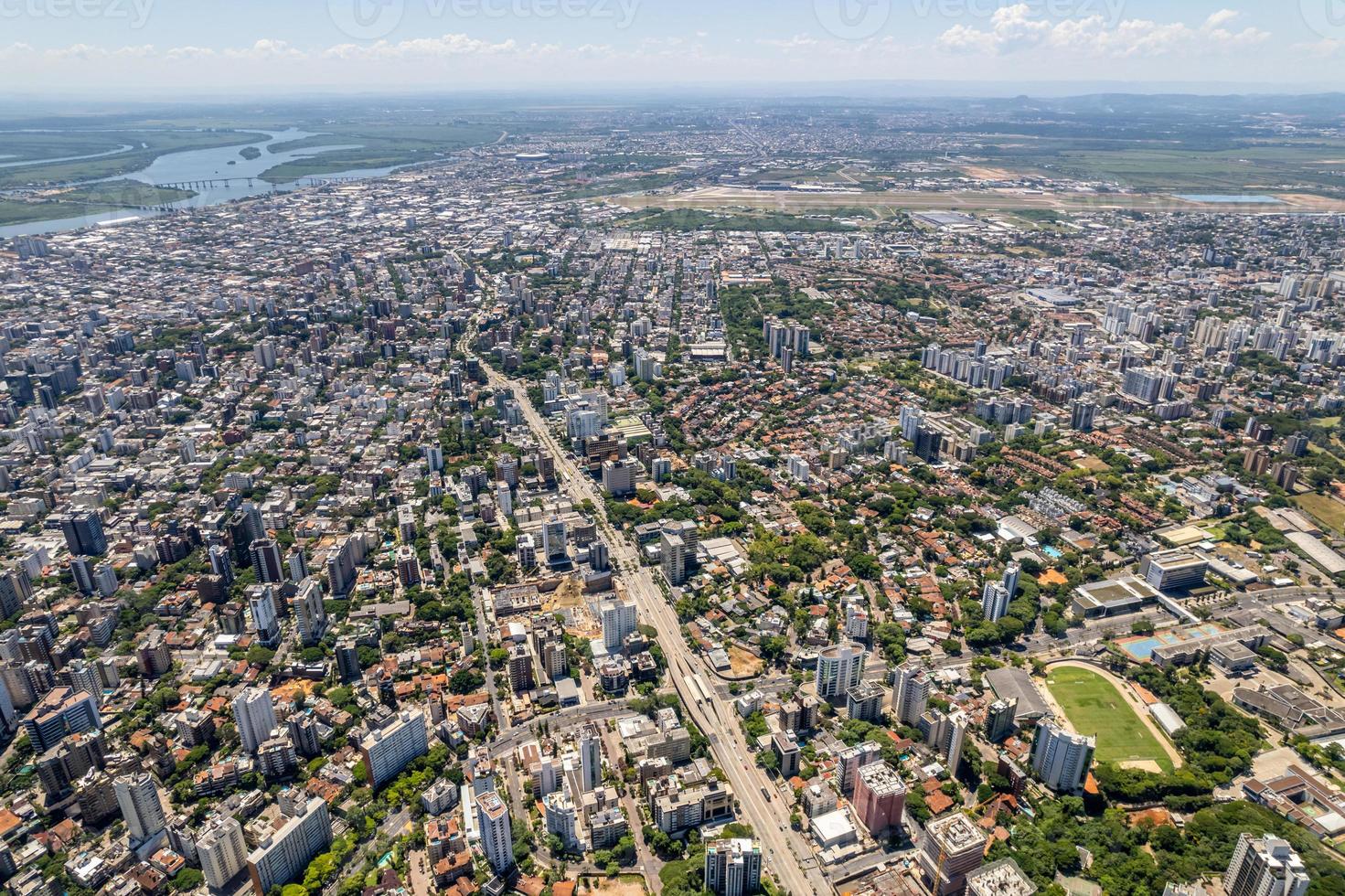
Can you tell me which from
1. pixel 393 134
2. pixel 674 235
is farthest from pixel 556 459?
pixel 393 134

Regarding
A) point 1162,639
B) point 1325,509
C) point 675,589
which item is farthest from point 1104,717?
point 1325,509

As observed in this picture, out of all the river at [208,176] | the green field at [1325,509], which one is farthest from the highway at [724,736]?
the river at [208,176]

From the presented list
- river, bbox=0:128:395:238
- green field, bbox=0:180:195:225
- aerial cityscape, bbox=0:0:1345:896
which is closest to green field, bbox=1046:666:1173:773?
aerial cityscape, bbox=0:0:1345:896

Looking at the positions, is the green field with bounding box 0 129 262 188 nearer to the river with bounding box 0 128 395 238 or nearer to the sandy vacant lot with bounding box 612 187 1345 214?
the river with bounding box 0 128 395 238

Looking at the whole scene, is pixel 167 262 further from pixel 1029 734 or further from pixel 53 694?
pixel 1029 734

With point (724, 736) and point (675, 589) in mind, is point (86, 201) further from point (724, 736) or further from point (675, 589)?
point (724, 736)

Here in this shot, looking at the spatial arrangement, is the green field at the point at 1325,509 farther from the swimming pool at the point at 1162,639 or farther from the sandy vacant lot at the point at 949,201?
the sandy vacant lot at the point at 949,201
